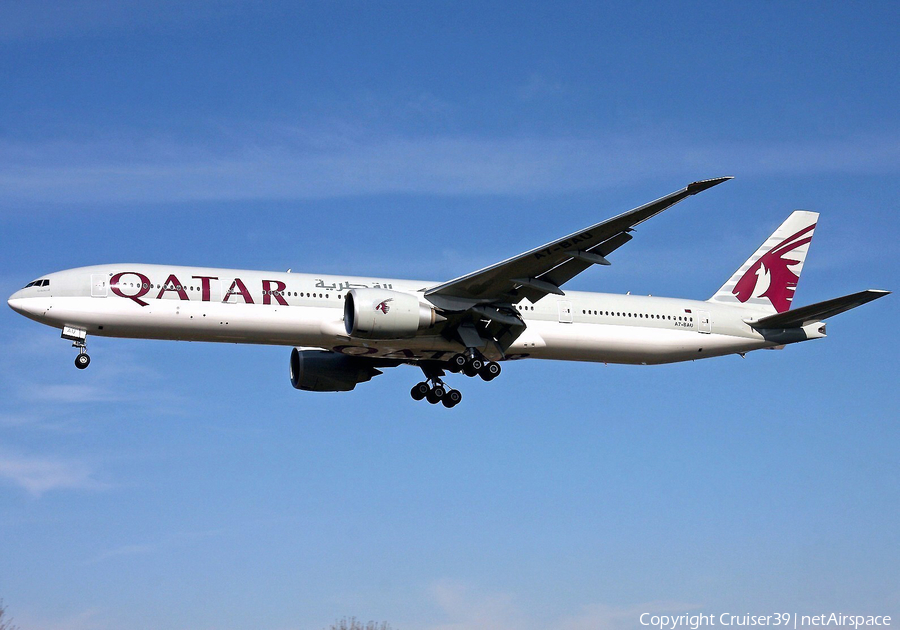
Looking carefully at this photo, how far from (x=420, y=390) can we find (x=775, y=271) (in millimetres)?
15155

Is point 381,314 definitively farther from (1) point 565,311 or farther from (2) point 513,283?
(1) point 565,311

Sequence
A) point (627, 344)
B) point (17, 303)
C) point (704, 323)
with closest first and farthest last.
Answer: point (17, 303)
point (627, 344)
point (704, 323)

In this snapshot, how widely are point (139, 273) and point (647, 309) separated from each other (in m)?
17.7

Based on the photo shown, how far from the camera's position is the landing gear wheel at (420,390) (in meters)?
41.3

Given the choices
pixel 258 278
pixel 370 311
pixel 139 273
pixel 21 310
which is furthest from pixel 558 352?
pixel 21 310

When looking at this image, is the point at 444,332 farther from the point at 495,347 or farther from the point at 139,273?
the point at 139,273

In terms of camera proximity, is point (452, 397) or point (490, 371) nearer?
point (490, 371)

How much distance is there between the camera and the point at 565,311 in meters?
39.0

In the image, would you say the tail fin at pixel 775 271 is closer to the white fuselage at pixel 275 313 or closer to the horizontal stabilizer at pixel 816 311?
the horizontal stabilizer at pixel 816 311

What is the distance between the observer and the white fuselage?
34719mm

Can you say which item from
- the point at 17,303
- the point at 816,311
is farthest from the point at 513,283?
the point at 17,303

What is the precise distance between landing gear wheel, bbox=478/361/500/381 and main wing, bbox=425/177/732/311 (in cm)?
240

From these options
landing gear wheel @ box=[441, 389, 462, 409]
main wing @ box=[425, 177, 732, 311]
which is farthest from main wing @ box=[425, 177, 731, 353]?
landing gear wheel @ box=[441, 389, 462, 409]

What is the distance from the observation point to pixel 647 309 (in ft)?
132
